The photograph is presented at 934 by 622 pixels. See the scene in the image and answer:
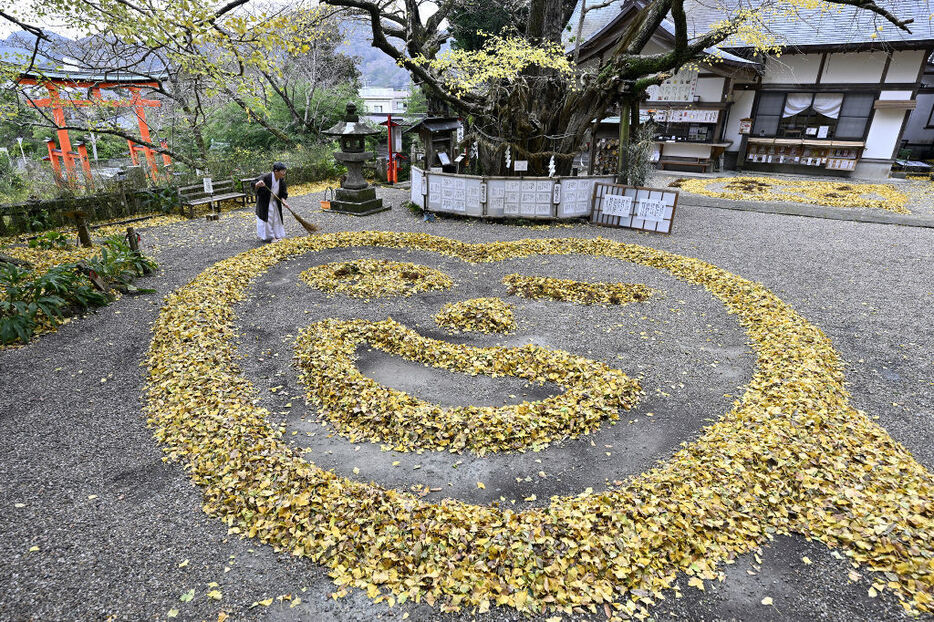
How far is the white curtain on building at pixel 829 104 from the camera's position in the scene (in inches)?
960

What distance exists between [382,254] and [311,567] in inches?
352

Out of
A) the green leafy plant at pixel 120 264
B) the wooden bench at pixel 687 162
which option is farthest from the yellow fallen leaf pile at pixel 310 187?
the wooden bench at pixel 687 162

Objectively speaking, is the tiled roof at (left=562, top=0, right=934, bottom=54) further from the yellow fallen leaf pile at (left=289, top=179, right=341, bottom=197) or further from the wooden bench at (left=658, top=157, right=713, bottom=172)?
the yellow fallen leaf pile at (left=289, top=179, right=341, bottom=197)

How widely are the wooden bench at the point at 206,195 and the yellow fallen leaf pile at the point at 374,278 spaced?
22.9ft

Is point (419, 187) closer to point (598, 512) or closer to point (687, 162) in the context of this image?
point (598, 512)

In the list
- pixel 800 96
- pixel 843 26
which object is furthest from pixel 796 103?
pixel 843 26

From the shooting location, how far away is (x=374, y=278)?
33.6ft

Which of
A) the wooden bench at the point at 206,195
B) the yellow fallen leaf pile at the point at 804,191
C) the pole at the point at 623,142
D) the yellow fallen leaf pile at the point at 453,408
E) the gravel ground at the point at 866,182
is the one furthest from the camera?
the yellow fallen leaf pile at the point at 804,191

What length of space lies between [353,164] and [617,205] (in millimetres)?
8437

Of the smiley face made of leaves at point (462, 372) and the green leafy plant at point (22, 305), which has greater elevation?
the green leafy plant at point (22, 305)

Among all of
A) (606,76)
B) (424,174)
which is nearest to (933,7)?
(606,76)

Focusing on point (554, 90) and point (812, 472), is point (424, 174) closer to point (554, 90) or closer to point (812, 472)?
point (554, 90)

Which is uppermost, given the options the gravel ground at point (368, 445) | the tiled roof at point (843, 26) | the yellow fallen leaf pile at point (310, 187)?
the tiled roof at point (843, 26)

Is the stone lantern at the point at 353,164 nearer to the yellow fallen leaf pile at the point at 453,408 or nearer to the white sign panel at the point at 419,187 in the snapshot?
the white sign panel at the point at 419,187
